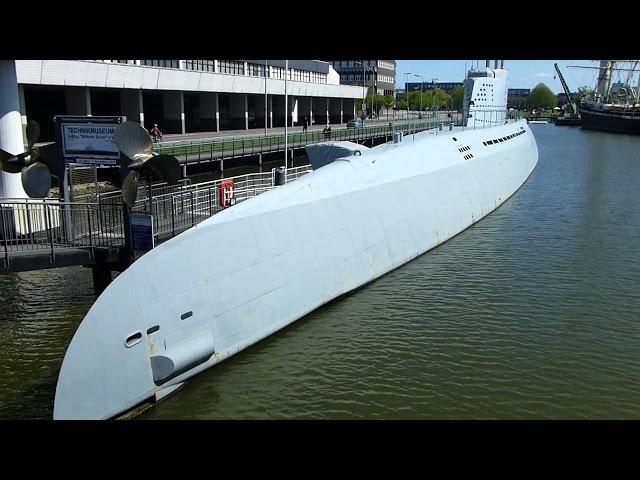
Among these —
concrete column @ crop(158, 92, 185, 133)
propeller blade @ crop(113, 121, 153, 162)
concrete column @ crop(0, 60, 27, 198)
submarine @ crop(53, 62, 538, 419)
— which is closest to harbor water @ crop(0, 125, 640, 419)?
submarine @ crop(53, 62, 538, 419)

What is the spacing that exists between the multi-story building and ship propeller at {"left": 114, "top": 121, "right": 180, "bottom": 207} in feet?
262

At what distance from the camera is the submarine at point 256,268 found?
10.2 m

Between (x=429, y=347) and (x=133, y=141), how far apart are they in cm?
761

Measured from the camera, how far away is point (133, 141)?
38.7 feet

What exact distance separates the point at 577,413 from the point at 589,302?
19.0 ft

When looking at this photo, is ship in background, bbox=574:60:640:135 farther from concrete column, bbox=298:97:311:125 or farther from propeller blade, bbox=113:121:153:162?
propeller blade, bbox=113:121:153:162

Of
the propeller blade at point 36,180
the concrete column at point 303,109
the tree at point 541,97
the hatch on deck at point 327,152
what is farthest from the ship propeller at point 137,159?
the tree at point 541,97

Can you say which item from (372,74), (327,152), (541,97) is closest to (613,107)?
(372,74)

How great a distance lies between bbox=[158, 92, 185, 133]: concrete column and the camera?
49688 millimetres

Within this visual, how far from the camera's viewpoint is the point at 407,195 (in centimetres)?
1992

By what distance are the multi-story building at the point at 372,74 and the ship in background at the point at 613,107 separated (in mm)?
35395
